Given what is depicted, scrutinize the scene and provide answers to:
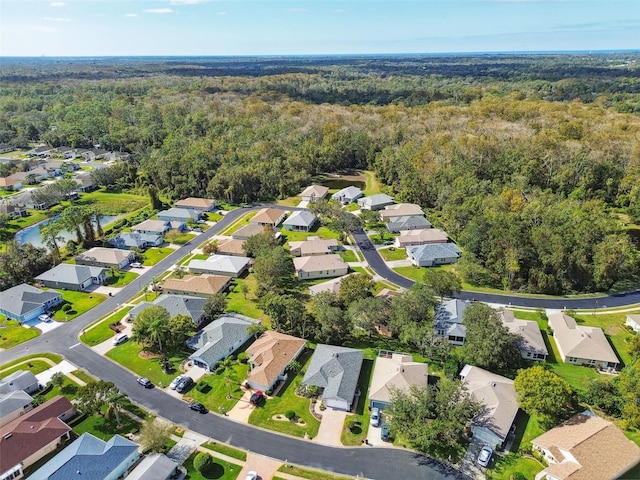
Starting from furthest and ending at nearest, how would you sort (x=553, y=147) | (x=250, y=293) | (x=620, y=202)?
(x=553, y=147) → (x=620, y=202) → (x=250, y=293)

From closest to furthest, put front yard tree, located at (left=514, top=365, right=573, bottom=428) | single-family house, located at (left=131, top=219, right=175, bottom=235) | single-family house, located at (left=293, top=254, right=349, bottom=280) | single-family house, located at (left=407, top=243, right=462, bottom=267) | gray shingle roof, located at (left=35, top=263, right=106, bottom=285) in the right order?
1. front yard tree, located at (left=514, top=365, right=573, bottom=428)
2. gray shingle roof, located at (left=35, top=263, right=106, bottom=285)
3. single-family house, located at (left=293, top=254, right=349, bottom=280)
4. single-family house, located at (left=407, top=243, right=462, bottom=267)
5. single-family house, located at (left=131, top=219, right=175, bottom=235)

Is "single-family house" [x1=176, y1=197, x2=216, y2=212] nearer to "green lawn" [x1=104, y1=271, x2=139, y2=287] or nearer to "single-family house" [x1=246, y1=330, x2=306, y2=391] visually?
"green lawn" [x1=104, y1=271, x2=139, y2=287]

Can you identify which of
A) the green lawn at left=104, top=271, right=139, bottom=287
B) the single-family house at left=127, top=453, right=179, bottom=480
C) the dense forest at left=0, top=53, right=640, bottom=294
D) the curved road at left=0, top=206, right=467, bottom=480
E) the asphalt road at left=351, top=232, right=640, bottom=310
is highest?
the dense forest at left=0, top=53, right=640, bottom=294

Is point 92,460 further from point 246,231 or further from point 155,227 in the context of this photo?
point 155,227

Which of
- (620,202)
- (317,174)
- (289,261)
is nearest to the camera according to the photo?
(289,261)

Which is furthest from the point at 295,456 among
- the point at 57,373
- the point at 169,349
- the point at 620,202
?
the point at 620,202

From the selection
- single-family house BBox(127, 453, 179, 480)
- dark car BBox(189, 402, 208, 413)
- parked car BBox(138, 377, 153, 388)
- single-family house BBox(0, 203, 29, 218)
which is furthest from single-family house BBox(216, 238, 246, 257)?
single-family house BBox(0, 203, 29, 218)

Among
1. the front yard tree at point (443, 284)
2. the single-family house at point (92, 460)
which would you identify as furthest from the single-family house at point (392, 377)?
the single-family house at point (92, 460)

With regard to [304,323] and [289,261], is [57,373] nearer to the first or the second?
[304,323]
